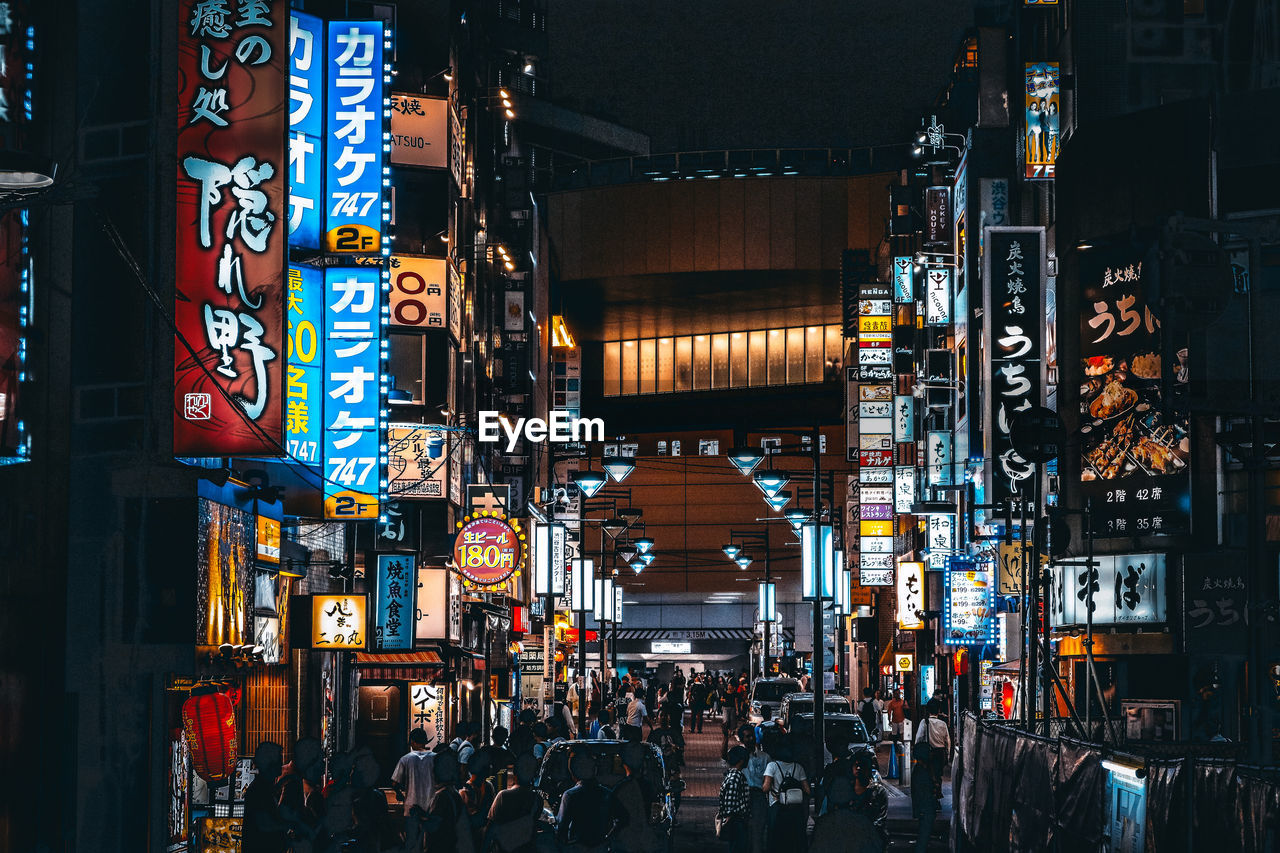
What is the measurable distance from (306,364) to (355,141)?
356 centimetres

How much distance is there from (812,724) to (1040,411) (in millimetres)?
10930

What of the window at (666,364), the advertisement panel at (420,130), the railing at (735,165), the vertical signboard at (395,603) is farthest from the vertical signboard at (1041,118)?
the window at (666,364)

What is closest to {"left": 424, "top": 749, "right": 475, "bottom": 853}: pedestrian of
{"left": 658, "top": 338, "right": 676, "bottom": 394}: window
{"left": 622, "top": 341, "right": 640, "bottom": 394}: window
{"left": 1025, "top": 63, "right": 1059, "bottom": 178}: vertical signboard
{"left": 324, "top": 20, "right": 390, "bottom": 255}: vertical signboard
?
{"left": 324, "top": 20, "right": 390, "bottom": 255}: vertical signboard

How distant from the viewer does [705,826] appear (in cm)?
2612

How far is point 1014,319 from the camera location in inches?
1235

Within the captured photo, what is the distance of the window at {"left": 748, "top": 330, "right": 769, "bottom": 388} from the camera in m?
82.8

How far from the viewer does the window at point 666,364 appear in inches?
3334

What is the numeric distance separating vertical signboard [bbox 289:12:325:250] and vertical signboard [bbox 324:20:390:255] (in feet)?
0.54

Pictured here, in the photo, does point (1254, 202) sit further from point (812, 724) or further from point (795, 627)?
point (795, 627)

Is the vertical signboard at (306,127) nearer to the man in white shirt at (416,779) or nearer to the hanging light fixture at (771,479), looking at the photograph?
the man in white shirt at (416,779)

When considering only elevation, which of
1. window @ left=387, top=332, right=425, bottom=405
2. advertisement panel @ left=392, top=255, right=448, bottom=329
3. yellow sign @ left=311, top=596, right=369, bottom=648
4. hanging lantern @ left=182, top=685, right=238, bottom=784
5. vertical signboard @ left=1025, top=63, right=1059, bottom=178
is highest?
vertical signboard @ left=1025, top=63, right=1059, bottom=178

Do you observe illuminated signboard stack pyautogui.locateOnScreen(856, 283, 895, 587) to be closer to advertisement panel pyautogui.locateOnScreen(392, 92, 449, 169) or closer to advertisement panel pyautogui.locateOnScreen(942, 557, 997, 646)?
advertisement panel pyautogui.locateOnScreen(942, 557, 997, 646)

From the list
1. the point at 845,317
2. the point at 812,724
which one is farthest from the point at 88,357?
the point at 845,317

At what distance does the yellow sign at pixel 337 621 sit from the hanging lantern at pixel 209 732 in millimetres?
6895
